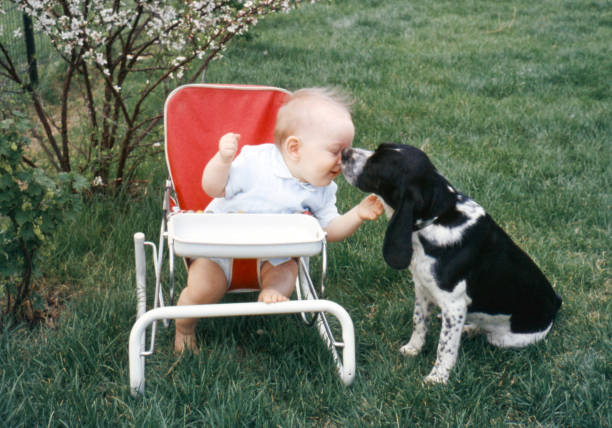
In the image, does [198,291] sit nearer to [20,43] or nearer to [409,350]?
[409,350]


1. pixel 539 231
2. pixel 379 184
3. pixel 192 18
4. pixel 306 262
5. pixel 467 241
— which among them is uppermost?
pixel 192 18

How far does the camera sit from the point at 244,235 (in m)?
2.16

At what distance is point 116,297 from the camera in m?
2.67

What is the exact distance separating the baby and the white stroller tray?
9.1 inches

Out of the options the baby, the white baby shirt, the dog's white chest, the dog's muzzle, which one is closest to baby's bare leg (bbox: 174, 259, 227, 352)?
the baby

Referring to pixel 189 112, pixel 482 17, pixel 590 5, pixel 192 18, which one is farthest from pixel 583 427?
pixel 590 5

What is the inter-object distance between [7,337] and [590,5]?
10097mm

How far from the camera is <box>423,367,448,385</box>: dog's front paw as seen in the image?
2.25 metres

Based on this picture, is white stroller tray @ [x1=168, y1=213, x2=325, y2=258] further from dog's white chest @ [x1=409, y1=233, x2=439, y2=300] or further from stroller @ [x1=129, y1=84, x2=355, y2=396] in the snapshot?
dog's white chest @ [x1=409, y1=233, x2=439, y2=300]

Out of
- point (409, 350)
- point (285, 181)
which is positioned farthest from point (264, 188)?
point (409, 350)

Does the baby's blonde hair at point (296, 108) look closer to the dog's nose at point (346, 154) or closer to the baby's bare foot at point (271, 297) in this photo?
the dog's nose at point (346, 154)

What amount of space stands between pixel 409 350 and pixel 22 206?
1624mm

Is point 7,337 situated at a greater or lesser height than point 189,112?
lesser

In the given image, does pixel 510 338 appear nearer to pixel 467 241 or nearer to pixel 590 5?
pixel 467 241
